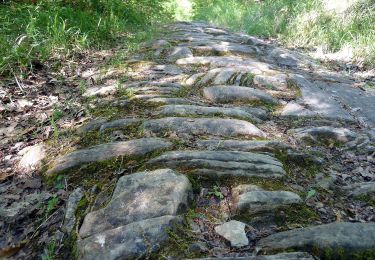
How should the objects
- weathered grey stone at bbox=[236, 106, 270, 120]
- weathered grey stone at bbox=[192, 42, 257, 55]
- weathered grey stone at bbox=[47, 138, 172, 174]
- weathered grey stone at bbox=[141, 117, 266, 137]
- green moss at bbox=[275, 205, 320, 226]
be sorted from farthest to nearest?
weathered grey stone at bbox=[192, 42, 257, 55] < weathered grey stone at bbox=[236, 106, 270, 120] < weathered grey stone at bbox=[141, 117, 266, 137] < weathered grey stone at bbox=[47, 138, 172, 174] < green moss at bbox=[275, 205, 320, 226]

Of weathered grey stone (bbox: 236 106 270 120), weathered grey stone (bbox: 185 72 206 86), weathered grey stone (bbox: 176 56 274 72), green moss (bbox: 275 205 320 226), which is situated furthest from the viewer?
weathered grey stone (bbox: 176 56 274 72)

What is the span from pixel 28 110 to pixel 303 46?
4.03m

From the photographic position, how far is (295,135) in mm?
2219

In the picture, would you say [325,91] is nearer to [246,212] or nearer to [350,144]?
[350,144]

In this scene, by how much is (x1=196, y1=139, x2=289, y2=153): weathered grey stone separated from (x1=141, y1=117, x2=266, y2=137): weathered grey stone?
0.41ft

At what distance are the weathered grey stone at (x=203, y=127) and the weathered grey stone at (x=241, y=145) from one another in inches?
4.9

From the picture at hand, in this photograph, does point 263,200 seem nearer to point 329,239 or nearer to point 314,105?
point 329,239

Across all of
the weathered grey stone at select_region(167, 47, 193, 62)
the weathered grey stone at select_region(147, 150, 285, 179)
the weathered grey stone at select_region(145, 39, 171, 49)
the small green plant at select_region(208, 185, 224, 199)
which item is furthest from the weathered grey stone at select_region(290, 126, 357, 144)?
the weathered grey stone at select_region(145, 39, 171, 49)

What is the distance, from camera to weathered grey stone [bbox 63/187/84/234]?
4.61 ft

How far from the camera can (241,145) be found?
1.88 m

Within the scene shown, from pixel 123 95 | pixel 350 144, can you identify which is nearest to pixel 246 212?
pixel 350 144

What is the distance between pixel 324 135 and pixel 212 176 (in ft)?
3.12

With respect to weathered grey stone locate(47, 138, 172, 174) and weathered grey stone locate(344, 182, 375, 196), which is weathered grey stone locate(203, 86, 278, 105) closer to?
weathered grey stone locate(47, 138, 172, 174)

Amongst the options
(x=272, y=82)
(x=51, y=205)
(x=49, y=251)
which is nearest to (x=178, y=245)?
(x=49, y=251)
